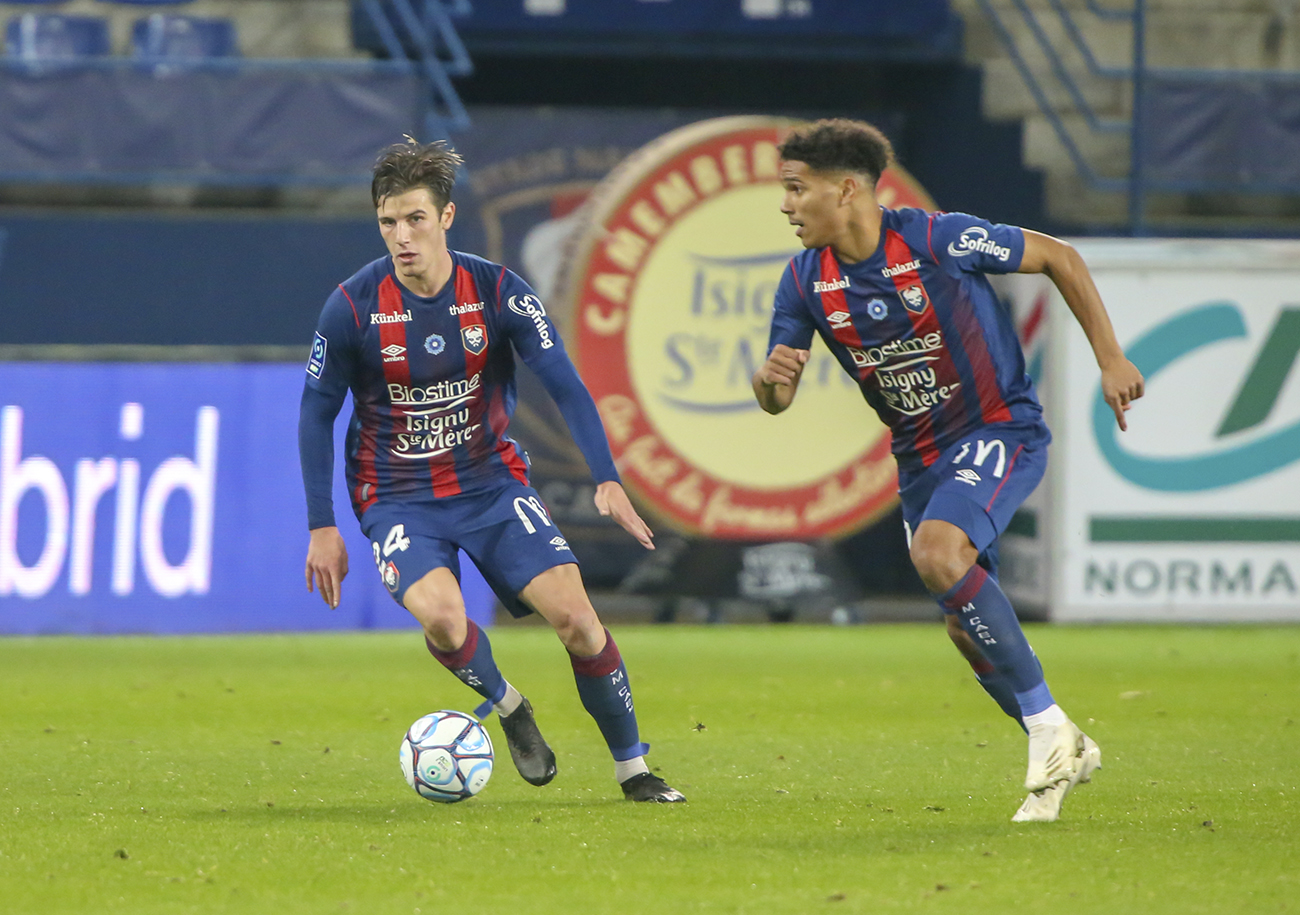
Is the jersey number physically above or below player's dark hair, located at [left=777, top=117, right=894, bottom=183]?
below

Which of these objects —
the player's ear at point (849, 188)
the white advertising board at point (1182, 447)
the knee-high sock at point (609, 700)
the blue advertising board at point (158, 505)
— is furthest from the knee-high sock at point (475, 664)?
the white advertising board at point (1182, 447)

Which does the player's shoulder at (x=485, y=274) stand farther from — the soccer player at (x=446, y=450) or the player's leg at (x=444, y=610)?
the player's leg at (x=444, y=610)

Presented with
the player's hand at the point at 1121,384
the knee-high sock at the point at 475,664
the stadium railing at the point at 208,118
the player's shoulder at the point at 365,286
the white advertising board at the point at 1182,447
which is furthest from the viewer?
the stadium railing at the point at 208,118

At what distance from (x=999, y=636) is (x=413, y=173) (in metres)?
2.17

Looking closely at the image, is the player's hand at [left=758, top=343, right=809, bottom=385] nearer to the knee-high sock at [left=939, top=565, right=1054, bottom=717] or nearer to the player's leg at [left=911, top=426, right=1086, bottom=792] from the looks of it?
the player's leg at [left=911, top=426, right=1086, bottom=792]

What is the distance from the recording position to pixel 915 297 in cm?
560

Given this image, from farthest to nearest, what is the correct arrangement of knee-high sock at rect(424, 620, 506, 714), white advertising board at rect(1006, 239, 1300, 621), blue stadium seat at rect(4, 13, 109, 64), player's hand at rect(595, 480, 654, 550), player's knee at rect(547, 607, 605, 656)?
blue stadium seat at rect(4, 13, 109, 64) < white advertising board at rect(1006, 239, 1300, 621) < knee-high sock at rect(424, 620, 506, 714) < player's knee at rect(547, 607, 605, 656) < player's hand at rect(595, 480, 654, 550)

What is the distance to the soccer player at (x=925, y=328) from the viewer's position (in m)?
5.43

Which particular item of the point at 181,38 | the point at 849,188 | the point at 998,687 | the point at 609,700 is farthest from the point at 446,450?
the point at 181,38

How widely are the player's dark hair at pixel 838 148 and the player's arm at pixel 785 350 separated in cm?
37

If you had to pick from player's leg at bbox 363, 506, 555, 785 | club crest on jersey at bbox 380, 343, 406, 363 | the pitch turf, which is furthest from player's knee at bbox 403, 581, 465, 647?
club crest on jersey at bbox 380, 343, 406, 363

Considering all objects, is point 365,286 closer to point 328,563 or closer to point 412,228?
point 412,228

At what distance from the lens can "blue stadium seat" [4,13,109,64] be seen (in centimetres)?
1520

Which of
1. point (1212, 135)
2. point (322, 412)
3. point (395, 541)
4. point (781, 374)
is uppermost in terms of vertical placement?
point (1212, 135)
